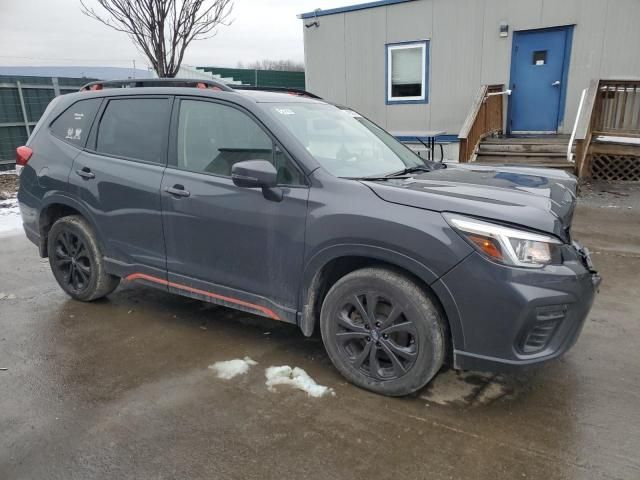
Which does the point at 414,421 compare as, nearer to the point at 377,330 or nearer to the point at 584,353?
the point at 377,330

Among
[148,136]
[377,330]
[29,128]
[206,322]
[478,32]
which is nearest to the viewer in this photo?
[377,330]

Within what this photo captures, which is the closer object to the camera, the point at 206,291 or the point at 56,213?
the point at 206,291

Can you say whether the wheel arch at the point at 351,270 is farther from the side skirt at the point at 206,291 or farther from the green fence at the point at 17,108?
the green fence at the point at 17,108

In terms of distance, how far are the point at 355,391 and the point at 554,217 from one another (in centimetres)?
150

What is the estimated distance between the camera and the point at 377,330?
288 cm

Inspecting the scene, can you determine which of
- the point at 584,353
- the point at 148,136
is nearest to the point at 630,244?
the point at 584,353

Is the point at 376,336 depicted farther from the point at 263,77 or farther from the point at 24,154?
the point at 263,77

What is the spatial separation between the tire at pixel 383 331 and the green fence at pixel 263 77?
64.4ft

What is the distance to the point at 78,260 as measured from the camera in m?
4.34

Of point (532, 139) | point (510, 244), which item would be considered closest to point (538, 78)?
point (532, 139)

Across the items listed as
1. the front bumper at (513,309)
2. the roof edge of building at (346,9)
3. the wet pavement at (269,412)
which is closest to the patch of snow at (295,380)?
the wet pavement at (269,412)

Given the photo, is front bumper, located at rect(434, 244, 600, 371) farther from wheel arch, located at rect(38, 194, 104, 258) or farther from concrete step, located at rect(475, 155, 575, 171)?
concrete step, located at rect(475, 155, 575, 171)

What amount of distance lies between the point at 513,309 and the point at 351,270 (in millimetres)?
987

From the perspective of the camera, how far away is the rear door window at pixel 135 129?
3709mm
